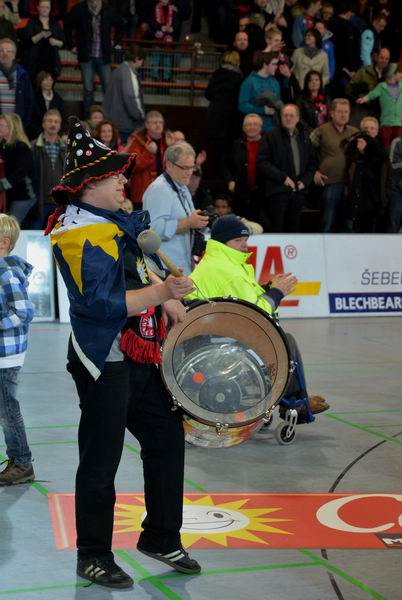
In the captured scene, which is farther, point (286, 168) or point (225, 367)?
point (286, 168)

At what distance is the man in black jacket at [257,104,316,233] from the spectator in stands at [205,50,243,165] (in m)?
1.83

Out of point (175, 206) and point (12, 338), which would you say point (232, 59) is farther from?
point (12, 338)

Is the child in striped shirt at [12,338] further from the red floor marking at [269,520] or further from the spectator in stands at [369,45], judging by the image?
the spectator in stands at [369,45]

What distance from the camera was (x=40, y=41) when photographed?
16.4 metres

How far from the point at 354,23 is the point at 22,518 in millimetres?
16026

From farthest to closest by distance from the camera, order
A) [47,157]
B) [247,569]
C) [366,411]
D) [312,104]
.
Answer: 1. [312,104]
2. [47,157]
3. [366,411]
4. [247,569]

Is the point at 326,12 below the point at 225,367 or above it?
above

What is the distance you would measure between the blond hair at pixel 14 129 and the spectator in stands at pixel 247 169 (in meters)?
3.21

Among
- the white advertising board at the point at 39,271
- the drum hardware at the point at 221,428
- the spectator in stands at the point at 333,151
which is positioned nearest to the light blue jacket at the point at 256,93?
the spectator in stands at the point at 333,151

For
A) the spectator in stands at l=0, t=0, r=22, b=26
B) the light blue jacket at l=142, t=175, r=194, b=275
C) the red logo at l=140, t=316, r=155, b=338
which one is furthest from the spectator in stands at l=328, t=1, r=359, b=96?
the red logo at l=140, t=316, r=155, b=338

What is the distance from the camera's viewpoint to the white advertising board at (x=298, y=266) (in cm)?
1465

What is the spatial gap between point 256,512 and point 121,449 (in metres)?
1.47

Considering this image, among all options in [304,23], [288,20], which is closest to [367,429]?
[304,23]

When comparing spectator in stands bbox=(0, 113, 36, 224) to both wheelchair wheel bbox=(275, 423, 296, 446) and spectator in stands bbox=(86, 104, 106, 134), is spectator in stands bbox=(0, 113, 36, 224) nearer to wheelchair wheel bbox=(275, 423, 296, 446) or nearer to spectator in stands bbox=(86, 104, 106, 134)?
spectator in stands bbox=(86, 104, 106, 134)
